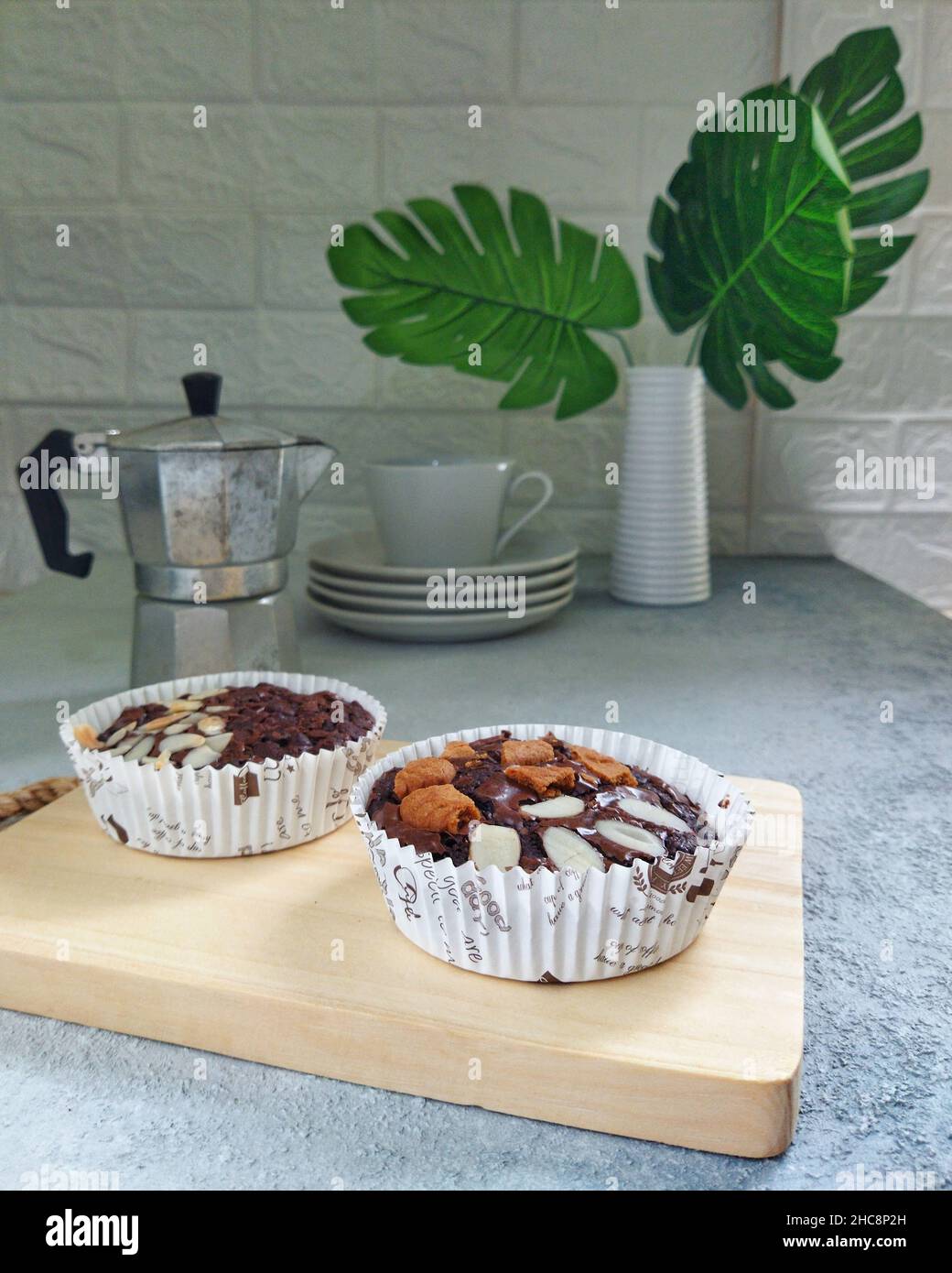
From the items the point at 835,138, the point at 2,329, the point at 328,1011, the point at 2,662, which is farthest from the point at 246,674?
the point at 2,329

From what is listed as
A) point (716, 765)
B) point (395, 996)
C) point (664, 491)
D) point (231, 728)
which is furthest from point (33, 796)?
point (664, 491)

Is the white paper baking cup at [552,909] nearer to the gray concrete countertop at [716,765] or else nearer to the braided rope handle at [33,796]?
the gray concrete countertop at [716,765]

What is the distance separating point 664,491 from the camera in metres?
1.51

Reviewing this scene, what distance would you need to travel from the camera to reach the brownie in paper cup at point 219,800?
0.68 metres

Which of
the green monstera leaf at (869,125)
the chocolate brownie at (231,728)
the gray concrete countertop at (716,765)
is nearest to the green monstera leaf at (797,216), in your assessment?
the green monstera leaf at (869,125)

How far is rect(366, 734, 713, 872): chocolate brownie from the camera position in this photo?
0.57 meters

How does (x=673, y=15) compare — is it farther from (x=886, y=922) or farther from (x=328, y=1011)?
(x=328, y=1011)

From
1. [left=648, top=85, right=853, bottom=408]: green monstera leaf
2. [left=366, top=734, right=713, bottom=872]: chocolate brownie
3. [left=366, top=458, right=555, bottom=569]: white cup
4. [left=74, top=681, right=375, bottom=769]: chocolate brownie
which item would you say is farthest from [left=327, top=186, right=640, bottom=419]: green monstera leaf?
[left=366, top=734, right=713, bottom=872]: chocolate brownie

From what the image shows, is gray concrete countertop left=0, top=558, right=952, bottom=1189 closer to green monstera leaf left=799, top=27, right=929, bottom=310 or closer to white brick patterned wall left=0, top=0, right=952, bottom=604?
white brick patterned wall left=0, top=0, right=952, bottom=604

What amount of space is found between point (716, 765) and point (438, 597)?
17.5 inches

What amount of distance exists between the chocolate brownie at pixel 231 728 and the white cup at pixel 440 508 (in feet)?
1.80

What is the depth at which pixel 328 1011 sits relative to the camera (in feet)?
1.76

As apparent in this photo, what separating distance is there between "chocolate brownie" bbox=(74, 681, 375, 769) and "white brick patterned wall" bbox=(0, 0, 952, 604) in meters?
1.06
